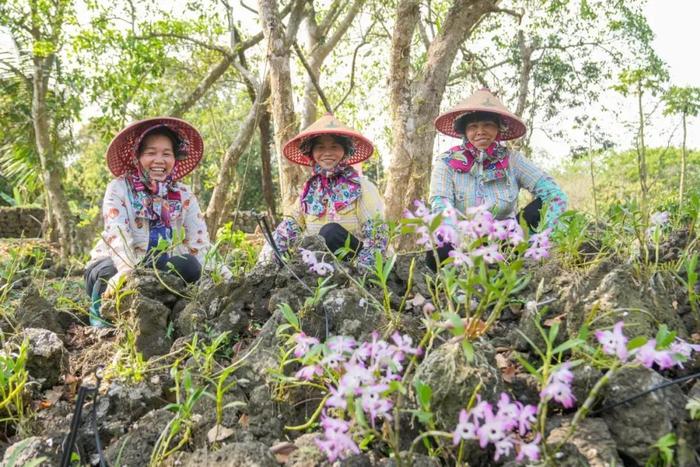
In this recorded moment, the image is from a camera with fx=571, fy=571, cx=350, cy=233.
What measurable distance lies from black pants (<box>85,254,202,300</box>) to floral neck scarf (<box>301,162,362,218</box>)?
1020 mm

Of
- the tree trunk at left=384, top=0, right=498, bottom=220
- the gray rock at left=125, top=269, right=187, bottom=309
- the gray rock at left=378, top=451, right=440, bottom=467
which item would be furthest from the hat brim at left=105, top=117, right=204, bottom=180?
the gray rock at left=378, top=451, right=440, bottom=467

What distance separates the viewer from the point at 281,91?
202 inches

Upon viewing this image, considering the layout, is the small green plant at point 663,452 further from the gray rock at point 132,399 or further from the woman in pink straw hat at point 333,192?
the woman in pink straw hat at point 333,192

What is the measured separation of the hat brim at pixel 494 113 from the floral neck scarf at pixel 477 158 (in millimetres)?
205

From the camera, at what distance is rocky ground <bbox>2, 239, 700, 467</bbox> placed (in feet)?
4.06

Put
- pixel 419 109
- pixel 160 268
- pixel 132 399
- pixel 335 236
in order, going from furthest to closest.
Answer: pixel 419 109 < pixel 335 236 < pixel 160 268 < pixel 132 399

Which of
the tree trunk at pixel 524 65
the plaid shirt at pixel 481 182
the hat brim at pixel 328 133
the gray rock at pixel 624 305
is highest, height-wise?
the tree trunk at pixel 524 65

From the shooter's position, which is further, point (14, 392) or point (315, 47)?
point (315, 47)

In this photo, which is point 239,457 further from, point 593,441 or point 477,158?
point 477,158

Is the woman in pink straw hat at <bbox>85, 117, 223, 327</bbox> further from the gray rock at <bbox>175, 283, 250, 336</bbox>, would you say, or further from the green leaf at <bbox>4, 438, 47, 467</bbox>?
the green leaf at <bbox>4, 438, 47, 467</bbox>

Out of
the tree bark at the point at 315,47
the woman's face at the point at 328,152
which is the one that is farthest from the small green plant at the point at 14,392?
the tree bark at the point at 315,47

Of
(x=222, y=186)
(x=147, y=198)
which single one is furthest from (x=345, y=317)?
(x=222, y=186)

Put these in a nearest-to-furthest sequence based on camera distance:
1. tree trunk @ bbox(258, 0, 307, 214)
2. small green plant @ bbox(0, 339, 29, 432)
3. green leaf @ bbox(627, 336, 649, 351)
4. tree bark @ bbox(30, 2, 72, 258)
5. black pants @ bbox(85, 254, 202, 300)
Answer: green leaf @ bbox(627, 336, 649, 351), small green plant @ bbox(0, 339, 29, 432), black pants @ bbox(85, 254, 202, 300), tree trunk @ bbox(258, 0, 307, 214), tree bark @ bbox(30, 2, 72, 258)

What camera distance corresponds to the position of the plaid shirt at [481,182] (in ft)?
11.8
